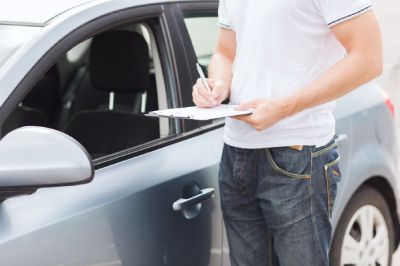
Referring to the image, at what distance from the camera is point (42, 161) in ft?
6.15

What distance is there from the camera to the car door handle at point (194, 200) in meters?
2.39

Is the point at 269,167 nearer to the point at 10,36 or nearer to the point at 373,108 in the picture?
the point at 10,36

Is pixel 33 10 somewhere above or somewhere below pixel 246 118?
above

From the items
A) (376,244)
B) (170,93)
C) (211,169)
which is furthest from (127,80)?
(376,244)

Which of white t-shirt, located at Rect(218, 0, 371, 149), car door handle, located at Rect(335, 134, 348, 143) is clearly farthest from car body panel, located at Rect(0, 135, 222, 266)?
car door handle, located at Rect(335, 134, 348, 143)

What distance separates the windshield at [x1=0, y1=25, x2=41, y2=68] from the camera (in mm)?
2260

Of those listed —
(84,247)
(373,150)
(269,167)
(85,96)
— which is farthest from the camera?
(85,96)

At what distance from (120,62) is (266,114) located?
101cm

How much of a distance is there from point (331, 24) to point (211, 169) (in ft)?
2.26

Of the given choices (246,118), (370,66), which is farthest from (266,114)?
(370,66)

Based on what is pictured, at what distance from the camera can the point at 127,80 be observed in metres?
3.06

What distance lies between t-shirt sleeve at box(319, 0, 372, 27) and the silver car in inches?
27.2

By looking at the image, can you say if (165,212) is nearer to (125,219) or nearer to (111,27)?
(125,219)

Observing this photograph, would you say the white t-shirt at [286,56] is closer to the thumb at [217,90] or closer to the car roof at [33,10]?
the thumb at [217,90]
